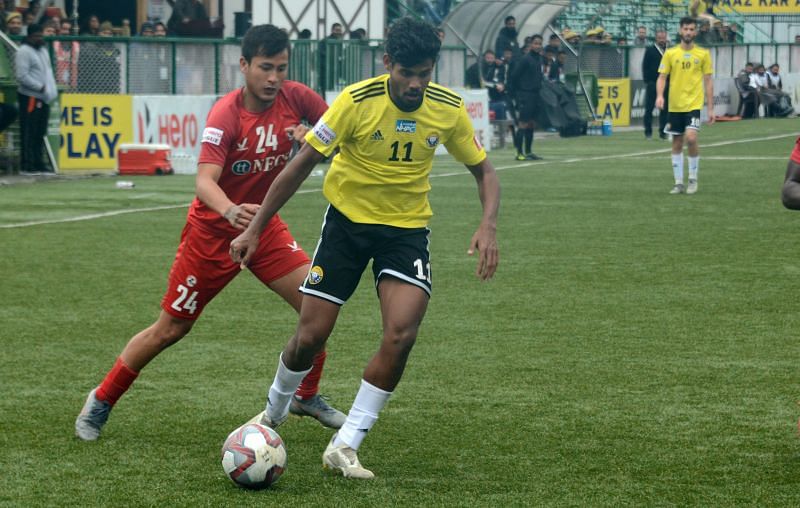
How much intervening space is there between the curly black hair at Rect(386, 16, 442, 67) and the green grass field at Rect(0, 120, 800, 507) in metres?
1.77

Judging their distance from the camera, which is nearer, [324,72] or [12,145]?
[12,145]

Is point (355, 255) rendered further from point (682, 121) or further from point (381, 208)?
point (682, 121)

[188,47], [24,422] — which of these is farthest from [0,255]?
[188,47]

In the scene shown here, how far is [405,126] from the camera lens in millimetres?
6531

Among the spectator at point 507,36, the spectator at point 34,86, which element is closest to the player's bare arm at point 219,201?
the spectator at point 34,86

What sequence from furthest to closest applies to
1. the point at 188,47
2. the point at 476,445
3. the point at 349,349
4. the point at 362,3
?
the point at 362,3 < the point at 188,47 < the point at 349,349 < the point at 476,445

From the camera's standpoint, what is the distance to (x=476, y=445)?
Result: 22.9 ft

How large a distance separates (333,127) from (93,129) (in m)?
18.2

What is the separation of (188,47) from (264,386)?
1860 centimetres

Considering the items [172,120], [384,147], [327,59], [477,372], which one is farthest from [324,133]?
[327,59]

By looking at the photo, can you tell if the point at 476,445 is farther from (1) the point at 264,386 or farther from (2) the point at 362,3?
(2) the point at 362,3

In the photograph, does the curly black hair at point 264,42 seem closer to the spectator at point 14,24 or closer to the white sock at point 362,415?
the white sock at point 362,415

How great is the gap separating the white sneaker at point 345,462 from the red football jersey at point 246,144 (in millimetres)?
1266

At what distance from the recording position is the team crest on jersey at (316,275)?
660 cm
